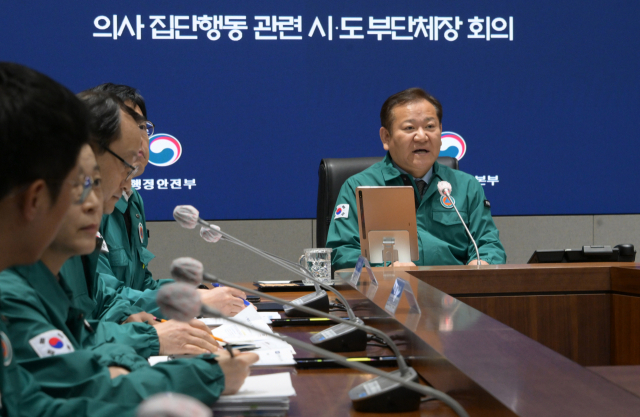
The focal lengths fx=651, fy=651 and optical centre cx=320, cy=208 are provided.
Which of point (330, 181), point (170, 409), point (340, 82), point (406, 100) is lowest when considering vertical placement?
point (170, 409)

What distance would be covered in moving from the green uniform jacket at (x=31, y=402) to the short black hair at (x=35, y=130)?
270mm

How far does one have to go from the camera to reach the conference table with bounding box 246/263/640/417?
909 mm

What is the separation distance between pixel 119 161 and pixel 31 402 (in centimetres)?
81

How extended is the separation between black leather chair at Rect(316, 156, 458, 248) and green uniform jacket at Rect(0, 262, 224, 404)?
6.63 feet

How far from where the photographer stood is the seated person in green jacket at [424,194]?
2.82m

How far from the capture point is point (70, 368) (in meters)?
1.00

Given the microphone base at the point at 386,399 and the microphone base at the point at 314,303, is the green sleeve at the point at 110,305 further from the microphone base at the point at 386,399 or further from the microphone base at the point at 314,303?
the microphone base at the point at 386,399

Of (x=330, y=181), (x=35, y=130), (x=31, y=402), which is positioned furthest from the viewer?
(x=330, y=181)

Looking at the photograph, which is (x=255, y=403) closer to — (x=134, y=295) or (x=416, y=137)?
(x=134, y=295)

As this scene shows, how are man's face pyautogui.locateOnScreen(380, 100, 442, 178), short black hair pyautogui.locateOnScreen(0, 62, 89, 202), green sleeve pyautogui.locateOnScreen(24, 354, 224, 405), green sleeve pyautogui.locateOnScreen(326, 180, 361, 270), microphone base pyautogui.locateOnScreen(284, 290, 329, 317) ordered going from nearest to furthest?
short black hair pyautogui.locateOnScreen(0, 62, 89, 202)
green sleeve pyautogui.locateOnScreen(24, 354, 224, 405)
microphone base pyautogui.locateOnScreen(284, 290, 329, 317)
green sleeve pyautogui.locateOnScreen(326, 180, 361, 270)
man's face pyautogui.locateOnScreen(380, 100, 442, 178)

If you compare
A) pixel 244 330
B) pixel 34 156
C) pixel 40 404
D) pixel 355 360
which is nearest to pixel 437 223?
pixel 244 330

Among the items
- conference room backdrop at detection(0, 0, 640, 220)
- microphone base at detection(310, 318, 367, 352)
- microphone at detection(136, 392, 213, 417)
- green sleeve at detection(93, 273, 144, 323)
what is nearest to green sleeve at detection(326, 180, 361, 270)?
conference room backdrop at detection(0, 0, 640, 220)

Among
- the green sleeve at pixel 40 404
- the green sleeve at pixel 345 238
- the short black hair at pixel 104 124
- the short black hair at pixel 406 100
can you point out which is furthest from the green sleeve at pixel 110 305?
the short black hair at pixel 406 100

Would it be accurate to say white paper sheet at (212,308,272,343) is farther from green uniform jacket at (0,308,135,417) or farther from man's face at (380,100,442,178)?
man's face at (380,100,442,178)
